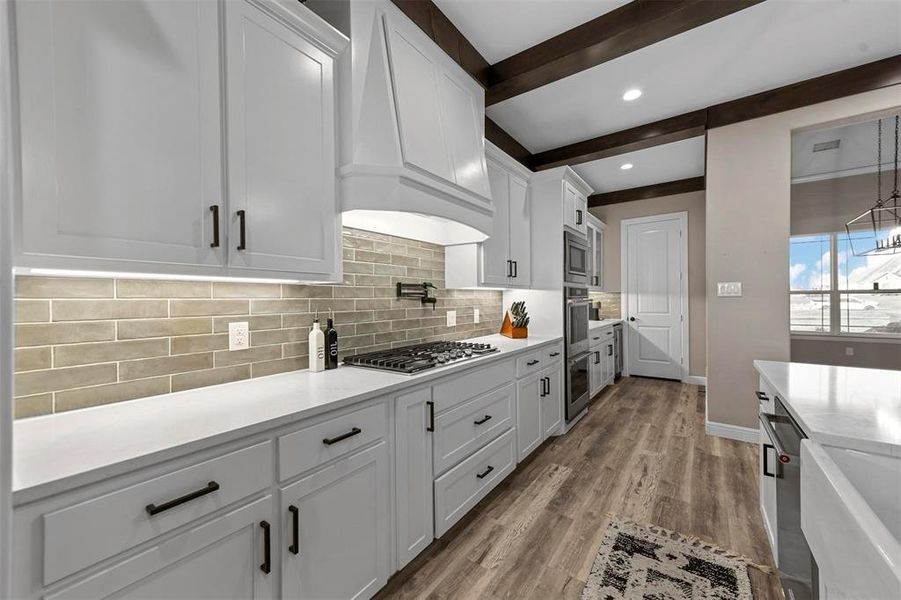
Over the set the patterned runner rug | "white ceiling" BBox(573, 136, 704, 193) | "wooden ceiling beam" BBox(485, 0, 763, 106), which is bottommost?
the patterned runner rug

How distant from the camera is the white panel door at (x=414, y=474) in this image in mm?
1598

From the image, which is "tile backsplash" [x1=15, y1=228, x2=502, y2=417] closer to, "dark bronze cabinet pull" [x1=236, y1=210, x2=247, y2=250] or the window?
"dark bronze cabinet pull" [x1=236, y1=210, x2=247, y2=250]

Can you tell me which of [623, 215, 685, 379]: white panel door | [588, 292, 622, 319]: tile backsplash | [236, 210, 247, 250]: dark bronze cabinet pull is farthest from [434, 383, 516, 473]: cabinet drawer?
[588, 292, 622, 319]: tile backsplash

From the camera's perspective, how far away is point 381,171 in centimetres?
169

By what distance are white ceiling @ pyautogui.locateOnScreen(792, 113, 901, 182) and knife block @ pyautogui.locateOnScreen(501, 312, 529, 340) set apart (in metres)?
2.98

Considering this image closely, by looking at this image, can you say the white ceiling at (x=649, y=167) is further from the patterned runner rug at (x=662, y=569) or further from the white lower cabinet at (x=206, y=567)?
the white lower cabinet at (x=206, y=567)

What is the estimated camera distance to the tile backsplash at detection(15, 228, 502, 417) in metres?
1.11

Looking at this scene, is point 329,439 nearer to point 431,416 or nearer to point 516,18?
point 431,416

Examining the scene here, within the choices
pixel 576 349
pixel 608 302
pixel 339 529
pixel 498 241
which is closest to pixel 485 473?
pixel 339 529

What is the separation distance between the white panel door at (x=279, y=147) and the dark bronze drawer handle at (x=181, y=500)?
711mm

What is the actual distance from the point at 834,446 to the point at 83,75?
7.39ft

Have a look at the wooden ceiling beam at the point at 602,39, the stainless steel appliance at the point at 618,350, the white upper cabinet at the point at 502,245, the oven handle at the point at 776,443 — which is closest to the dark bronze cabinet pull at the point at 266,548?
the oven handle at the point at 776,443

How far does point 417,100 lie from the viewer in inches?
77.1

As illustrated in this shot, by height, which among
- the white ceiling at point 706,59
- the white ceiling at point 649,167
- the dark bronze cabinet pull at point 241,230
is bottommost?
the dark bronze cabinet pull at point 241,230
